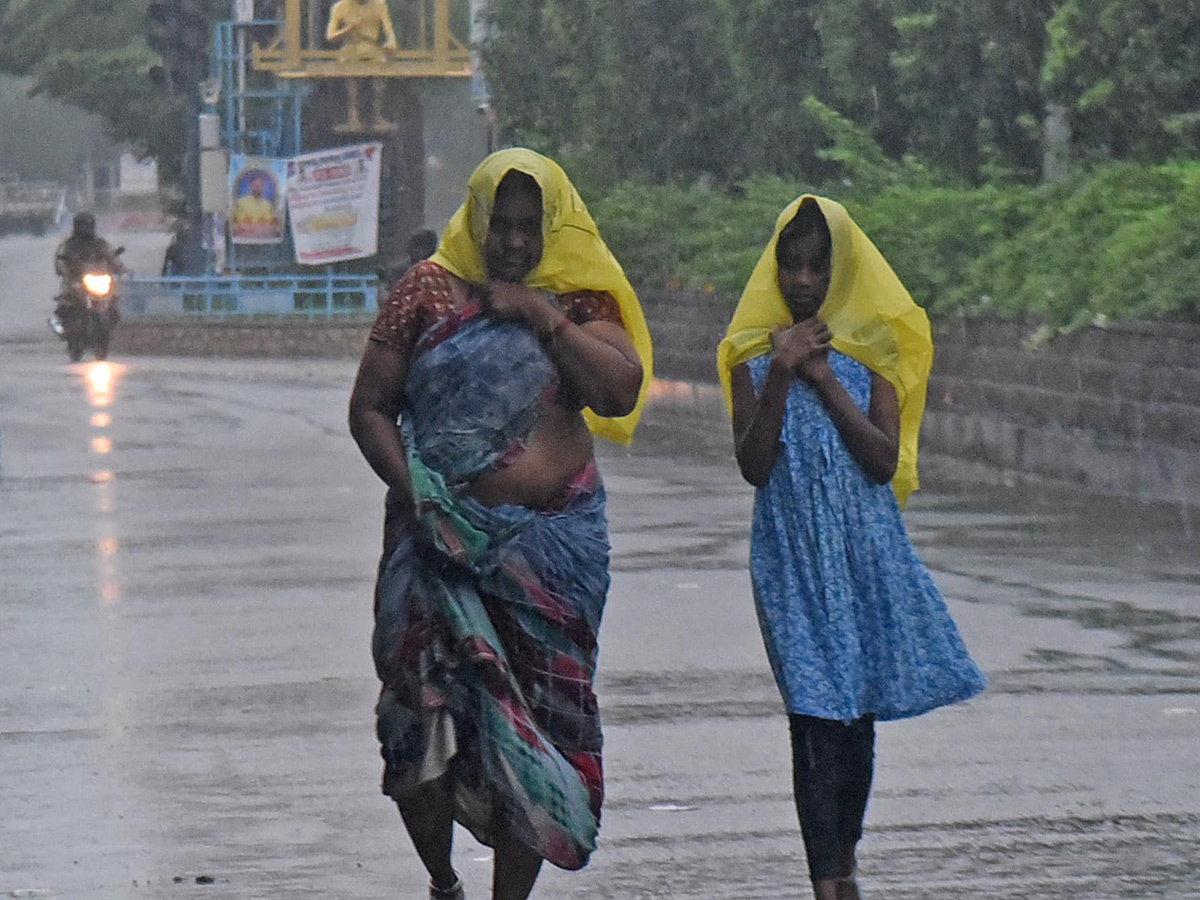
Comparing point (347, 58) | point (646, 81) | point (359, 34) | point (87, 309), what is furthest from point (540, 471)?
point (359, 34)

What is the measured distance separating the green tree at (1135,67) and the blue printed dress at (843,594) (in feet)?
40.3

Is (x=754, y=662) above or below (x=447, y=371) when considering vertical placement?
below

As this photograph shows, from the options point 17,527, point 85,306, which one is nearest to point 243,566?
point 17,527

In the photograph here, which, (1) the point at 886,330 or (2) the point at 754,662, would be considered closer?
(1) the point at 886,330

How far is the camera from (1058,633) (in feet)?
33.6

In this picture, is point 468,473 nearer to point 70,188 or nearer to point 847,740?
point 847,740

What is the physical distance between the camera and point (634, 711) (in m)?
8.58

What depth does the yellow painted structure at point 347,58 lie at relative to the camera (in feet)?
142

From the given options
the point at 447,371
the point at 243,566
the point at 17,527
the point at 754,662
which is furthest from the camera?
the point at 17,527

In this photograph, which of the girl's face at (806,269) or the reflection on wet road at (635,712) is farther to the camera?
the reflection on wet road at (635,712)

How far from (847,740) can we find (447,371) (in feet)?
Result: 3.84

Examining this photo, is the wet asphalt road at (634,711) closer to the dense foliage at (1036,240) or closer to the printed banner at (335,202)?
the dense foliage at (1036,240)

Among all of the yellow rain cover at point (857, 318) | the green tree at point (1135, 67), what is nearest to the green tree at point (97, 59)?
the green tree at point (1135, 67)

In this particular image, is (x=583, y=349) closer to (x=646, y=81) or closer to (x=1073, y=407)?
(x=1073, y=407)
